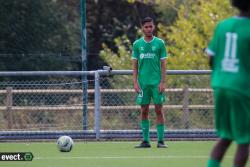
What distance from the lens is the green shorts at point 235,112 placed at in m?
8.15

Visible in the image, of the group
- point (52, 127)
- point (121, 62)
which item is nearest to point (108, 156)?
point (52, 127)

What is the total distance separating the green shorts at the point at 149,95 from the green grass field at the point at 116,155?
2.48 feet

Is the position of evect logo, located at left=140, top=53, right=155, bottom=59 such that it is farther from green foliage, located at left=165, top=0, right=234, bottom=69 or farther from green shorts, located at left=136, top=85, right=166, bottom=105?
green foliage, located at left=165, top=0, right=234, bottom=69

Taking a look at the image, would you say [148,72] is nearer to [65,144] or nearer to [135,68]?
[135,68]

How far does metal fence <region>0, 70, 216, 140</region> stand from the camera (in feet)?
54.2

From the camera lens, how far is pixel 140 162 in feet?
39.3

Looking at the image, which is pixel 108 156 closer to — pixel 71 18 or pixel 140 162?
pixel 140 162

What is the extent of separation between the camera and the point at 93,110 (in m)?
17.0

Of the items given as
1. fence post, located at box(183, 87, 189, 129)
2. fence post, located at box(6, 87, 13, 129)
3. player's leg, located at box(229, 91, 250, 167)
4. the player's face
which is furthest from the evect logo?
player's leg, located at box(229, 91, 250, 167)

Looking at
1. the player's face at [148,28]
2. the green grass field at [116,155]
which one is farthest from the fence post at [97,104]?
the player's face at [148,28]

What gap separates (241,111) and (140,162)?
13.1 feet

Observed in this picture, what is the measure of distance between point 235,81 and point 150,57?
654 cm

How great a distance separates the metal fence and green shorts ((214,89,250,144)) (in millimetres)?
8017

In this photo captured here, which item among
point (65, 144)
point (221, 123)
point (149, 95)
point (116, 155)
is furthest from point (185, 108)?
point (221, 123)
